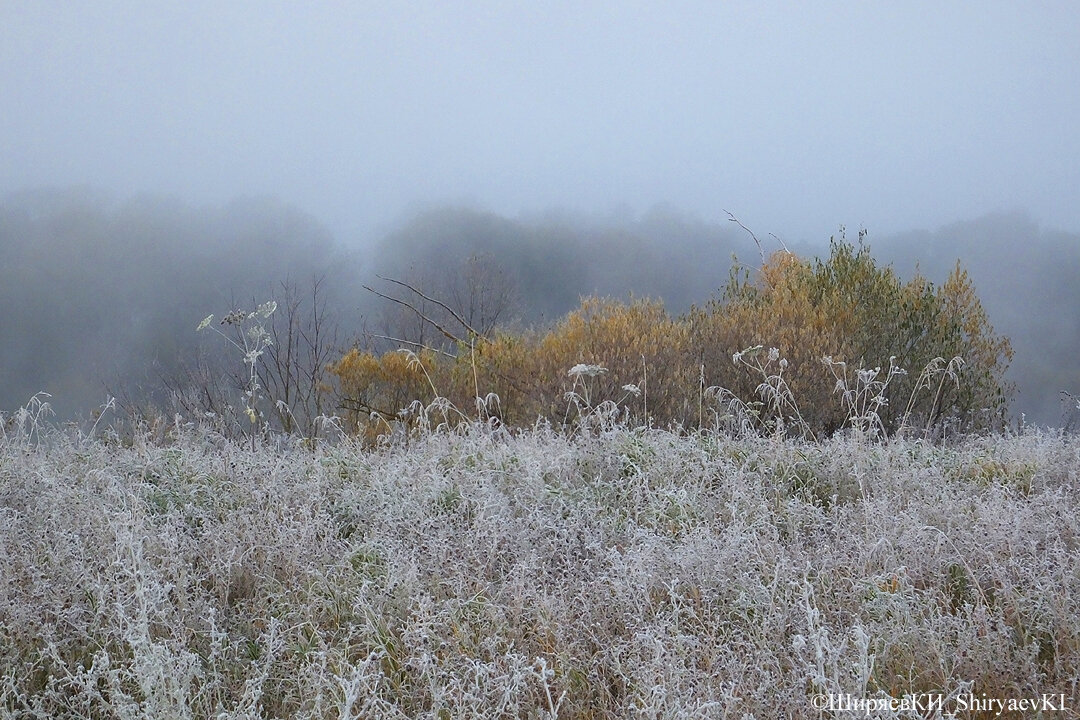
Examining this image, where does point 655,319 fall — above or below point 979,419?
above

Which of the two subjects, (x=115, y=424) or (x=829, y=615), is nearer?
(x=829, y=615)

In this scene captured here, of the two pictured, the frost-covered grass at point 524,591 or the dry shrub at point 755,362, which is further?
the dry shrub at point 755,362

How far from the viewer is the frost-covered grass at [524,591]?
2.48 meters

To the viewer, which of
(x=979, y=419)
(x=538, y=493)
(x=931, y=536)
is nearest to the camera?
(x=931, y=536)

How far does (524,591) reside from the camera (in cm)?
292

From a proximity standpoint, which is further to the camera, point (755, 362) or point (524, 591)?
point (755, 362)

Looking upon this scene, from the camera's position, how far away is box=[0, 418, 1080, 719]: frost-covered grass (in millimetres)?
2479

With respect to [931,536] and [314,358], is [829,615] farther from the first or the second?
[314,358]

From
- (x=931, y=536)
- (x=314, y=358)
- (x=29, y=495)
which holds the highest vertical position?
(x=931, y=536)

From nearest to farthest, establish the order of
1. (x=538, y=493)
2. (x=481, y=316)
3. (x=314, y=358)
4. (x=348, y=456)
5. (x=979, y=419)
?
(x=538, y=493) < (x=348, y=456) < (x=979, y=419) < (x=314, y=358) < (x=481, y=316)

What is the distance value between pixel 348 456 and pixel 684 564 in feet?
8.80

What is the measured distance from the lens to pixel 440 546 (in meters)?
3.23

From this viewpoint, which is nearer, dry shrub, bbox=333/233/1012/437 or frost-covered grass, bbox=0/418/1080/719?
frost-covered grass, bbox=0/418/1080/719

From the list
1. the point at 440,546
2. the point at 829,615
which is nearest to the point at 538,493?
the point at 440,546
